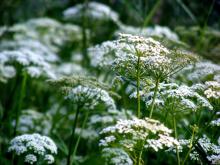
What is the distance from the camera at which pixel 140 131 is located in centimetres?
227

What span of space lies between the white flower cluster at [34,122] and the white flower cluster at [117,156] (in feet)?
4.14

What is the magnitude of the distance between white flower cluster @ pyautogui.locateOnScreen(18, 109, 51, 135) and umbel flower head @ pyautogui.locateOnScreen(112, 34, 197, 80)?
6.89ft

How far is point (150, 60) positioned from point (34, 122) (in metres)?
2.50

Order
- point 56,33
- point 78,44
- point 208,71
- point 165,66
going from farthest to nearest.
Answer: point 78,44 → point 56,33 → point 208,71 → point 165,66

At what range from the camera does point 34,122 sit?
4.70m

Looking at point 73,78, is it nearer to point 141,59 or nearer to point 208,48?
point 141,59

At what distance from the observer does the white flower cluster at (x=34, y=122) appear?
4586 millimetres

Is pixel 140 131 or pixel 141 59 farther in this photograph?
pixel 141 59

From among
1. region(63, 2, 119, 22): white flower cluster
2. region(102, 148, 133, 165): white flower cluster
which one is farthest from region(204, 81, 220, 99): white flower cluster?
region(63, 2, 119, 22): white flower cluster

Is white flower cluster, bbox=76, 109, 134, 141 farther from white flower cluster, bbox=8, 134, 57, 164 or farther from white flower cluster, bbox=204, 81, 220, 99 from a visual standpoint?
white flower cluster, bbox=204, 81, 220, 99

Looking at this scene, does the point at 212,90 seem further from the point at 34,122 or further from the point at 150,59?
the point at 34,122

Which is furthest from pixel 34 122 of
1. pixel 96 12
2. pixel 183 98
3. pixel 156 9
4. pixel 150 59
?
pixel 156 9

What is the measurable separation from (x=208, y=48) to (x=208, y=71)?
96.4 inches

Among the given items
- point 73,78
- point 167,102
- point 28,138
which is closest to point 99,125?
point 73,78
